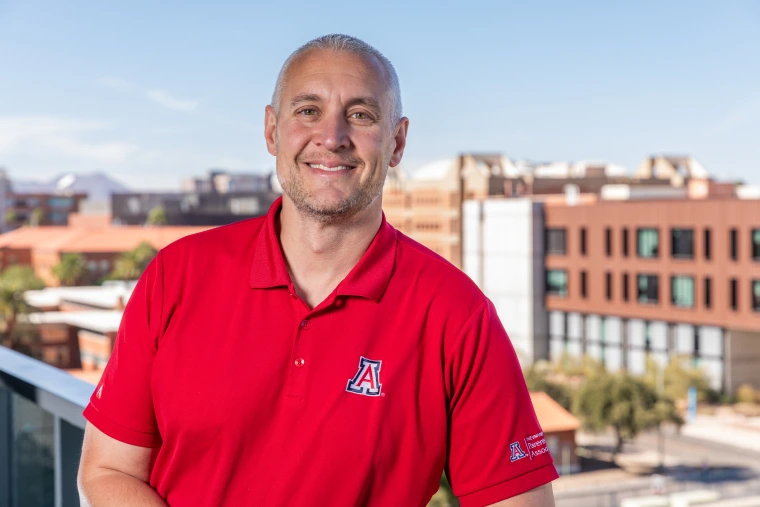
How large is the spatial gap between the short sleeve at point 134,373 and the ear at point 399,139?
39 centimetres

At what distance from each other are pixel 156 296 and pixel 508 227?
42.9 meters

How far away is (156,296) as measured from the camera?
145cm

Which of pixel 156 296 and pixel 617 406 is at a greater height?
pixel 156 296

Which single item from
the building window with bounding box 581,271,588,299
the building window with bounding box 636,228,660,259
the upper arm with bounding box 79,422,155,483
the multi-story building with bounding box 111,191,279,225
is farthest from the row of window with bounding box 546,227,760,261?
the multi-story building with bounding box 111,191,279,225

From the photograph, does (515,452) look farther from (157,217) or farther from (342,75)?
(157,217)

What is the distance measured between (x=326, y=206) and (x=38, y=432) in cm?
132

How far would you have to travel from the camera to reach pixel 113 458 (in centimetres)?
147

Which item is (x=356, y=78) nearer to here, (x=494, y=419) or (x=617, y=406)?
(x=494, y=419)

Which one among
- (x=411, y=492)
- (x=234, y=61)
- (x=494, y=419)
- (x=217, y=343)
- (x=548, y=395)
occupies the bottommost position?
(x=548, y=395)

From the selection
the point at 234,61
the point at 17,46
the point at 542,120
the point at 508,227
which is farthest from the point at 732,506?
the point at 234,61

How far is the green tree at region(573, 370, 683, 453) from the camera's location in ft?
98.1

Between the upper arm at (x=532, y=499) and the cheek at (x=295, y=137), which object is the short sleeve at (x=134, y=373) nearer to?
the cheek at (x=295, y=137)

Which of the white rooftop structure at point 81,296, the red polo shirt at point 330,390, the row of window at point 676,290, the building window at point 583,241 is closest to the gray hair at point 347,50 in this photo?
the red polo shirt at point 330,390

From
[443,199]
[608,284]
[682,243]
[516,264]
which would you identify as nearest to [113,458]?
[682,243]
